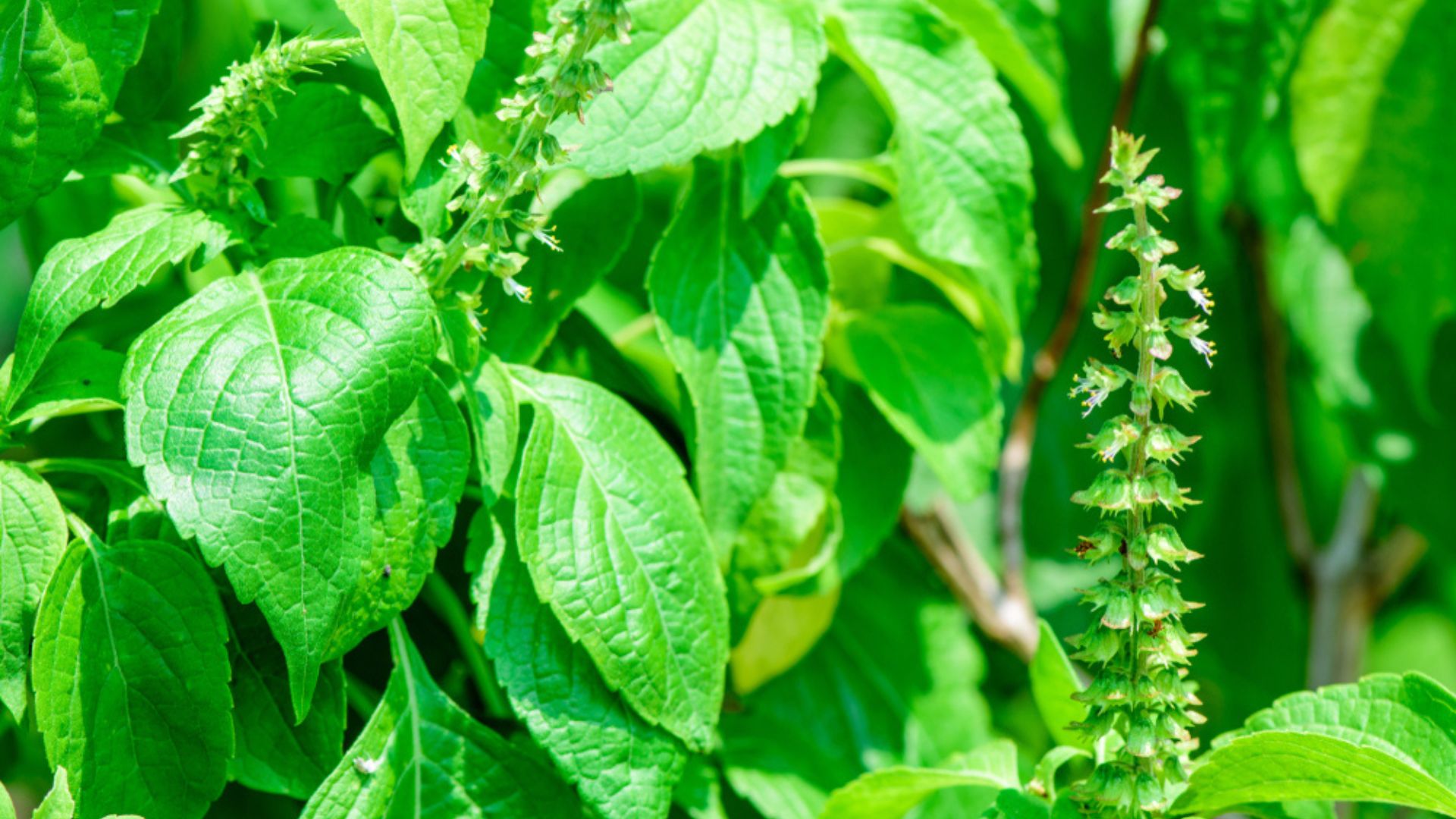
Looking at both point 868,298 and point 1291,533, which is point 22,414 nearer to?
point 868,298

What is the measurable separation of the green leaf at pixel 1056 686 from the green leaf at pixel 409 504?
1.04ft

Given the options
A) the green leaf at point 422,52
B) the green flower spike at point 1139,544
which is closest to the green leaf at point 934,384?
the green flower spike at point 1139,544

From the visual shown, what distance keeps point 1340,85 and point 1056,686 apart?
0.67 metres

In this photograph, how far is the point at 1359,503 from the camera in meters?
1.43

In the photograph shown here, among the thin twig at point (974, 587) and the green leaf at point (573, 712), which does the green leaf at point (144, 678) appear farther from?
the thin twig at point (974, 587)

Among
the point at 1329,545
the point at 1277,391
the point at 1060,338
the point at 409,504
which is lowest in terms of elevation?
the point at 1329,545

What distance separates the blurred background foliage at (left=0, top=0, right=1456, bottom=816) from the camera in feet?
2.84

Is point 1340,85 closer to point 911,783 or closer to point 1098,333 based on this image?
point 1098,333

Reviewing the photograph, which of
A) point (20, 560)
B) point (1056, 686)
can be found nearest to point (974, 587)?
point (1056, 686)

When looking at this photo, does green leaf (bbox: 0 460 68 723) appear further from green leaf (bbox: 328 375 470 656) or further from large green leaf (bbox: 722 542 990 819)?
large green leaf (bbox: 722 542 990 819)

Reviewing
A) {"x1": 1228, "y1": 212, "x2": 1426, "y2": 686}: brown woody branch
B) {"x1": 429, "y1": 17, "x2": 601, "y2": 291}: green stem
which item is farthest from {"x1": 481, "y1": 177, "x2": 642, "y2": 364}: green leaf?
{"x1": 1228, "y1": 212, "x2": 1426, "y2": 686}: brown woody branch

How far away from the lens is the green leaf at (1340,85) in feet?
3.47

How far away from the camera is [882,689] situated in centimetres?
106

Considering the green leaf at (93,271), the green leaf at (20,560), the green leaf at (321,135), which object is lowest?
the green leaf at (20,560)
